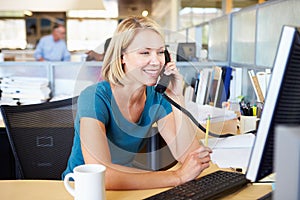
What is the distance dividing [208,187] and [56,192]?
40cm

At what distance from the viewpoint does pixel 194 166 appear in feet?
3.67

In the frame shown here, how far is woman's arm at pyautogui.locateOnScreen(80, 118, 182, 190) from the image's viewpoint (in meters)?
1.09

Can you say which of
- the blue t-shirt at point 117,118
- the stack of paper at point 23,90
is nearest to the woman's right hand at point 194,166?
the blue t-shirt at point 117,118

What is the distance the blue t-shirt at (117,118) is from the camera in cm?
125

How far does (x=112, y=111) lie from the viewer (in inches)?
50.9

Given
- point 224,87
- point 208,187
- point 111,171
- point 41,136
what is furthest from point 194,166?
point 224,87

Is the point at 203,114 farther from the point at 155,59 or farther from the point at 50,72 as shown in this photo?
the point at 50,72

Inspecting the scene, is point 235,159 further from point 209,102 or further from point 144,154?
point 209,102

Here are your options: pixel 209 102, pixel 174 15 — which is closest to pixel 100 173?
pixel 209 102

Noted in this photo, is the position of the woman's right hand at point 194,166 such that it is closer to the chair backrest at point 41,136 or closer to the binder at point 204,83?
the chair backrest at point 41,136

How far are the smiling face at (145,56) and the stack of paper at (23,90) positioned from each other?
5.87 ft

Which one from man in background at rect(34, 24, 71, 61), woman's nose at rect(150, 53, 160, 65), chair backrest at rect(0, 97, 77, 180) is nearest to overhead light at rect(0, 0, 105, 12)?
chair backrest at rect(0, 97, 77, 180)

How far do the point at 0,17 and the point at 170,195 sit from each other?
946 centimetres

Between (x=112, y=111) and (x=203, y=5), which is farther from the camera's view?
(x=203, y=5)
